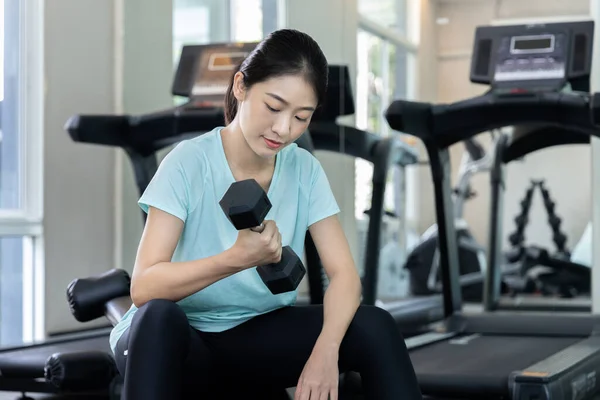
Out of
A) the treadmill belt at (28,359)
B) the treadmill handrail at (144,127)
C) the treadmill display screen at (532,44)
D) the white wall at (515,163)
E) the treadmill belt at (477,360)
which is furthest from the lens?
the white wall at (515,163)

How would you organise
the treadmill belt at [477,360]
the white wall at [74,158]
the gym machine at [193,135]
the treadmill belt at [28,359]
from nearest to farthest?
1. the treadmill belt at [477,360]
2. the treadmill belt at [28,359]
3. the gym machine at [193,135]
4. the white wall at [74,158]

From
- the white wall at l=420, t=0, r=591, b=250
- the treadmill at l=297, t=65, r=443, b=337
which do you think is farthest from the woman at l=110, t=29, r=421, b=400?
the white wall at l=420, t=0, r=591, b=250

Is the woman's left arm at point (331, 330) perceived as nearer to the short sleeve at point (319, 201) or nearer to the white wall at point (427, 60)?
the short sleeve at point (319, 201)

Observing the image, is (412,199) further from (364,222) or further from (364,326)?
(364,326)

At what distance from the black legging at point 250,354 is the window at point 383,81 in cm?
219

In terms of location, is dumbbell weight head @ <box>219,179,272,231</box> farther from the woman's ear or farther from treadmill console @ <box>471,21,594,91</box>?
treadmill console @ <box>471,21,594,91</box>

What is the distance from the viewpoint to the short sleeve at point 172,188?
1.44 meters

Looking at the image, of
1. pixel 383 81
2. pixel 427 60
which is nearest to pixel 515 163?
pixel 427 60

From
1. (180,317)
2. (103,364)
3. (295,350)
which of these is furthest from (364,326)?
(103,364)

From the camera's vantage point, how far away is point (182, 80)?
3.56m

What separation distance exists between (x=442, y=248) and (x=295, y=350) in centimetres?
213

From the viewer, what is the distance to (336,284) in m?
1.56

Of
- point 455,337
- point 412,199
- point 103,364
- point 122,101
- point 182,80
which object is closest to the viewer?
point 103,364

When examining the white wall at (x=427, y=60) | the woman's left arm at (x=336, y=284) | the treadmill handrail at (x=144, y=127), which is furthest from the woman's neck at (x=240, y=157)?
the white wall at (x=427, y=60)
